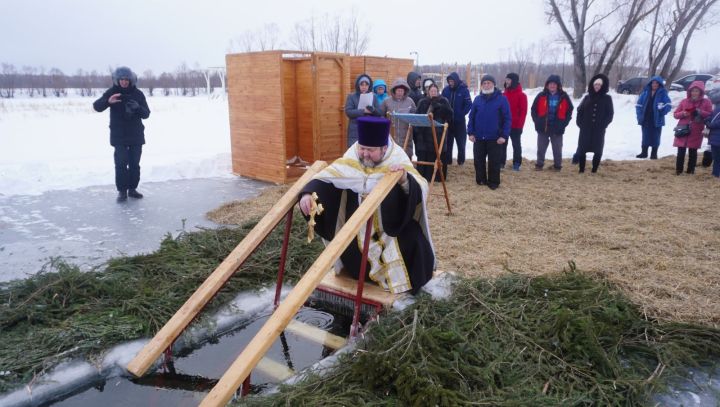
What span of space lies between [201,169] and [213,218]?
3.56 meters

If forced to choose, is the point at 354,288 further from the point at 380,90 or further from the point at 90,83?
the point at 90,83

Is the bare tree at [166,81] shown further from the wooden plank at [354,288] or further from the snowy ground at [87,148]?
the wooden plank at [354,288]

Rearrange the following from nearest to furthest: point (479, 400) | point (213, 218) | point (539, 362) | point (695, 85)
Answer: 1. point (479, 400)
2. point (539, 362)
3. point (213, 218)
4. point (695, 85)

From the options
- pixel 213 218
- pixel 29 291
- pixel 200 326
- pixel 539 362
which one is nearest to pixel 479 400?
pixel 539 362

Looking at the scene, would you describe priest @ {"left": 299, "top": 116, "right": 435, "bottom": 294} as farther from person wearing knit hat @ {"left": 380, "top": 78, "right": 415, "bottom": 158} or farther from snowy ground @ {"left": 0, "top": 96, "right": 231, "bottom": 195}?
snowy ground @ {"left": 0, "top": 96, "right": 231, "bottom": 195}

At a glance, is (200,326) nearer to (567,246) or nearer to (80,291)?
(80,291)

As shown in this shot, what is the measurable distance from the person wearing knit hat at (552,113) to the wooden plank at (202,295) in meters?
7.02

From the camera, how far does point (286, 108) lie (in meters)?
9.24

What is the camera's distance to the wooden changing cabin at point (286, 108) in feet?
27.6

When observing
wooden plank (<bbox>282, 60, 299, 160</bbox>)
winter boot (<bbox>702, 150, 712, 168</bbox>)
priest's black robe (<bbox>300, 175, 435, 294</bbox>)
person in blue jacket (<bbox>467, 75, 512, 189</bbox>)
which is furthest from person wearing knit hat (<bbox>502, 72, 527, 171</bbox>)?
priest's black robe (<bbox>300, 175, 435, 294</bbox>)

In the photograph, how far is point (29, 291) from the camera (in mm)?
3912

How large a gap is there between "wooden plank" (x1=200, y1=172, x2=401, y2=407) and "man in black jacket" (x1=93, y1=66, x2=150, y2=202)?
5210 millimetres

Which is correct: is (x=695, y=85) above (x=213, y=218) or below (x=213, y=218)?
above

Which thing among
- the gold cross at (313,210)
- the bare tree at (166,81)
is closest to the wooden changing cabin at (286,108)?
the gold cross at (313,210)
